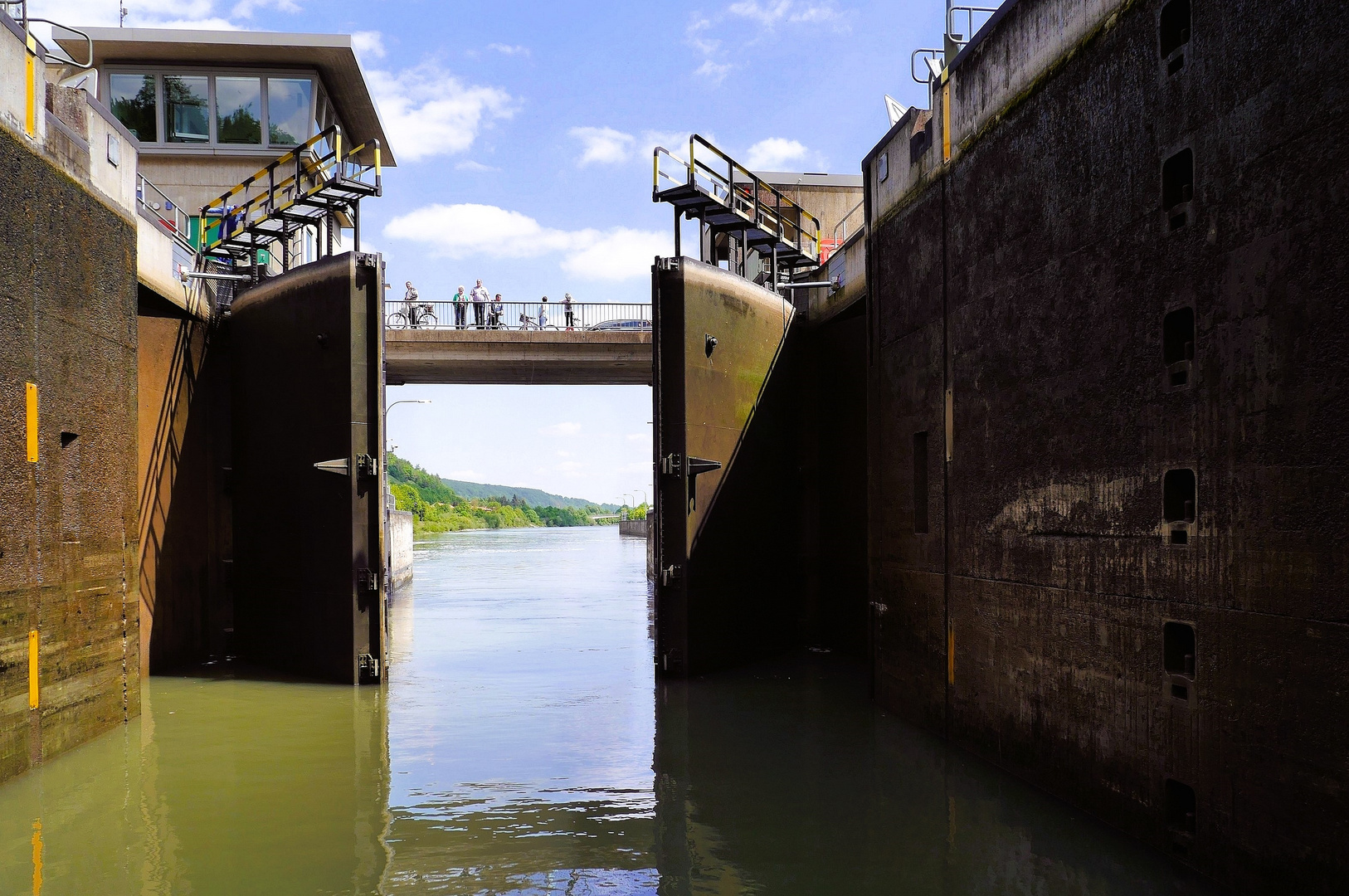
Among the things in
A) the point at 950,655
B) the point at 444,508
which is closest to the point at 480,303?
the point at 950,655

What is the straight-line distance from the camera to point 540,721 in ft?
44.0

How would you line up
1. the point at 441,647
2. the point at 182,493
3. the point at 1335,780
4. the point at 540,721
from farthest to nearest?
1. the point at 441,647
2. the point at 182,493
3. the point at 540,721
4. the point at 1335,780

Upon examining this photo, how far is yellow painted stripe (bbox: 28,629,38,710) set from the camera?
10094 millimetres

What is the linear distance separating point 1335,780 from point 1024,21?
23.2ft

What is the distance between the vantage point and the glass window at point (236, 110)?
26500 millimetres

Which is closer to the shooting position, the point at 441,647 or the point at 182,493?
the point at 182,493

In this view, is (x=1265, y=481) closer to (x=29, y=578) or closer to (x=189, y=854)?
(x=189, y=854)

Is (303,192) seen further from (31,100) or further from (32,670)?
(32,670)

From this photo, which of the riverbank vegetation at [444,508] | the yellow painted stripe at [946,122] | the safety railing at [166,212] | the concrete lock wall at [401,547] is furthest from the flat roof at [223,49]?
the riverbank vegetation at [444,508]

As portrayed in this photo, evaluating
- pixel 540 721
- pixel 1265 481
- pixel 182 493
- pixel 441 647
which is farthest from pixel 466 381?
pixel 1265 481

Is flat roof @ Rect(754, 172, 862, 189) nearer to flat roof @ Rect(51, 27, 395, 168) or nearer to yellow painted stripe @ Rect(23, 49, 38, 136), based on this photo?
flat roof @ Rect(51, 27, 395, 168)

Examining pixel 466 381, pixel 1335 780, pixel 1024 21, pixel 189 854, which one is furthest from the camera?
pixel 466 381

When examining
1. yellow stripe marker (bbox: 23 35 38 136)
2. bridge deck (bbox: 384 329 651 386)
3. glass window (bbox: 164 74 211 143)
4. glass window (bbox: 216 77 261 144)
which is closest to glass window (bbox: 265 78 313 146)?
glass window (bbox: 216 77 261 144)

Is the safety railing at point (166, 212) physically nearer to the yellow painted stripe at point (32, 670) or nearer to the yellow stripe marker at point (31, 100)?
the yellow stripe marker at point (31, 100)
